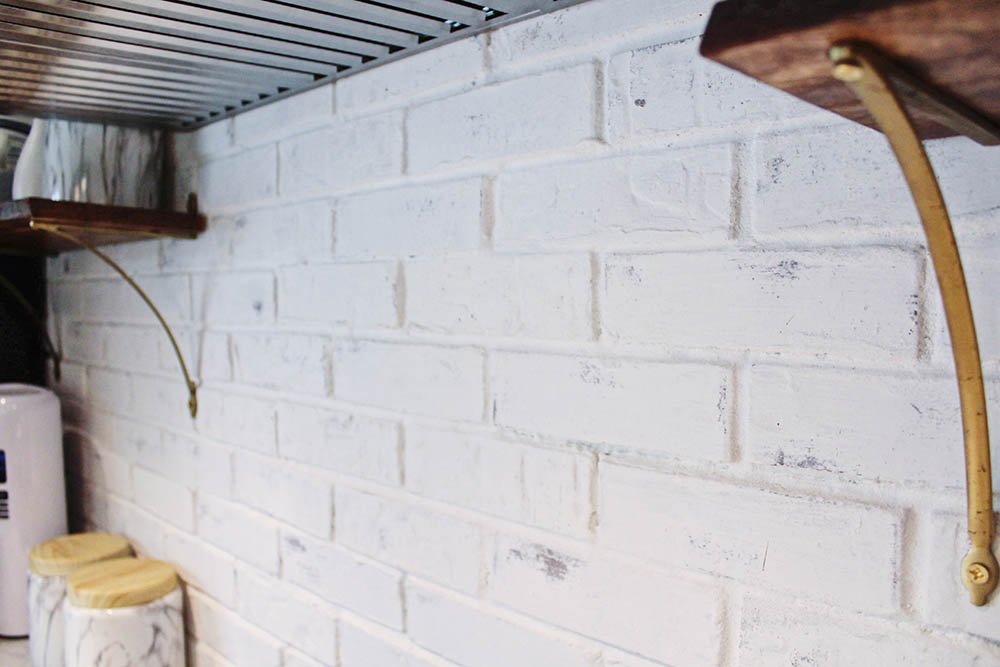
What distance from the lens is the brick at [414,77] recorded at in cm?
75

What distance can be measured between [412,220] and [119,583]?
75 centimetres

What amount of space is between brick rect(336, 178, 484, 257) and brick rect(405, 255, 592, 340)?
2 centimetres

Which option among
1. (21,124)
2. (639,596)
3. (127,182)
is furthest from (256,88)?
(639,596)

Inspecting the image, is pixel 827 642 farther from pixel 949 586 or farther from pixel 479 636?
pixel 479 636

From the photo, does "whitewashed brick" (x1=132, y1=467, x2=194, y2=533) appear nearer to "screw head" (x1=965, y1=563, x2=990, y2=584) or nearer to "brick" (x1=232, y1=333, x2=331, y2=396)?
A: "brick" (x1=232, y1=333, x2=331, y2=396)

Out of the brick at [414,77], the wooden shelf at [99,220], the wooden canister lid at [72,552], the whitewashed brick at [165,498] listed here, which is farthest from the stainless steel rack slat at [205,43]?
the wooden canister lid at [72,552]

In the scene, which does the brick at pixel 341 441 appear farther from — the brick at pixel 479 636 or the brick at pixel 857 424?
the brick at pixel 857 424

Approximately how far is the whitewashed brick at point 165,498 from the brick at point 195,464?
0.02m

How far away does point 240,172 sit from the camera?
1068 millimetres

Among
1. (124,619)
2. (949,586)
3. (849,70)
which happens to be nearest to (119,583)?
(124,619)

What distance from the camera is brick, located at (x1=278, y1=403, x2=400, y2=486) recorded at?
858 millimetres

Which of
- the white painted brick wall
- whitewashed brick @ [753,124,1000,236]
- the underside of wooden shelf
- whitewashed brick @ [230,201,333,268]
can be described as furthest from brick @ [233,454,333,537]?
the underside of wooden shelf

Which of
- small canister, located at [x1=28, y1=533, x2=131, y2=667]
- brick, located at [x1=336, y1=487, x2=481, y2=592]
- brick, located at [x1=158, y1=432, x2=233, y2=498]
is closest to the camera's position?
brick, located at [x1=336, y1=487, x2=481, y2=592]

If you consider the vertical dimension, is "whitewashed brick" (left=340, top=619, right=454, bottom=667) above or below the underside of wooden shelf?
below
